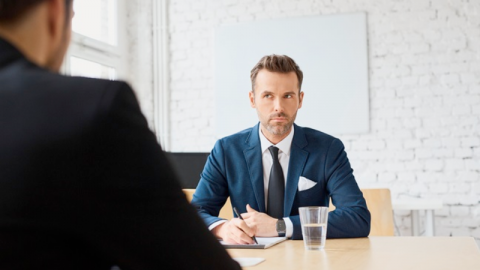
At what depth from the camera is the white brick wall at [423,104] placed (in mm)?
4293

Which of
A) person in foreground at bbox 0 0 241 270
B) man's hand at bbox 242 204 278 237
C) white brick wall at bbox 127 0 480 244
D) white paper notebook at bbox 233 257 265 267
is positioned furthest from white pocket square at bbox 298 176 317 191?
white brick wall at bbox 127 0 480 244

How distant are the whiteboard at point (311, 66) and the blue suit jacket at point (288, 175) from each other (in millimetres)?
2202

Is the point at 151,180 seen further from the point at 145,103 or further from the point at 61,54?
the point at 145,103

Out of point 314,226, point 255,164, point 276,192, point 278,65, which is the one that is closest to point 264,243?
point 314,226

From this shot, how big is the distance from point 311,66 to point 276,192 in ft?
8.50

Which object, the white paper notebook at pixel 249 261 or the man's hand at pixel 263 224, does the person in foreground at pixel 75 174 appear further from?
the man's hand at pixel 263 224

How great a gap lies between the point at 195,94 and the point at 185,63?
300 mm

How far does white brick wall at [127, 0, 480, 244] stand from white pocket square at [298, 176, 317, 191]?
2.35 meters

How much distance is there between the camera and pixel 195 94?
5027 mm

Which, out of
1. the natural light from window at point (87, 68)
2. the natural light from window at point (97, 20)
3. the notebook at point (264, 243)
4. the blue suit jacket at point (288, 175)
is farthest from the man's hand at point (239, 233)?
the natural light from window at point (97, 20)

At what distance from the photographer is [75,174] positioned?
48cm

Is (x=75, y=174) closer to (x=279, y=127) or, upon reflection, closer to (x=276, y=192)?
(x=276, y=192)

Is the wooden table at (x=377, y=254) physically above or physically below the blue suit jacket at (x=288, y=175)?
below

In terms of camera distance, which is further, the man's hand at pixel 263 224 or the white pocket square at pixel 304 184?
the white pocket square at pixel 304 184
